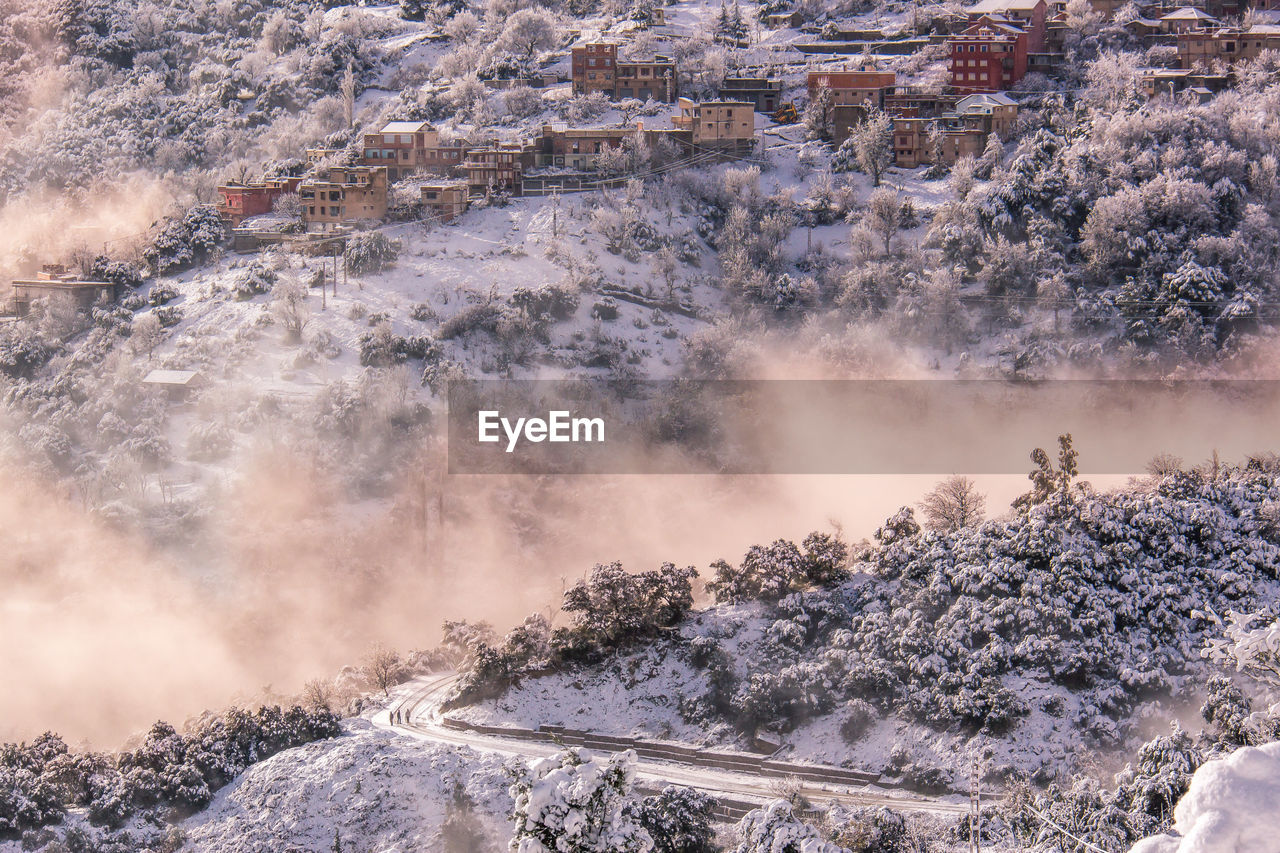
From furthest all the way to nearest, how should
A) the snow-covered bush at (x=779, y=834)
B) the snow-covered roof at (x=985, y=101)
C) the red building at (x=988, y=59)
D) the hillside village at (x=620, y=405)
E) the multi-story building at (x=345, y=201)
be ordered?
the red building at (x=988, y=59) → the snow-covered roof at (x=985, y=101) → the multi-story building at (x=345, y=201) → the hillside village at (x=620, y=405) → the snow-covered bush at (x=779, y=834)

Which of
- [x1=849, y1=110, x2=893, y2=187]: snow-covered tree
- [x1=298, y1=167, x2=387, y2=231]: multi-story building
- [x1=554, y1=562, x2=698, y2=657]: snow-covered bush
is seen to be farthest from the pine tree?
[x1=554, y1=562, x2=698, y2=657]: snow-covered bush

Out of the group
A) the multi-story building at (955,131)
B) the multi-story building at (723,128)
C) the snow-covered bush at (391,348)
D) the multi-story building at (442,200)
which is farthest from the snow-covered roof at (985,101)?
the snow-covered bush at (391,348)

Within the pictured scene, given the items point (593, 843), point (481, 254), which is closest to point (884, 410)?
point (481, 254)

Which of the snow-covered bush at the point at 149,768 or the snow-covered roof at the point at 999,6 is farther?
the snow-covered roof at the point at 999,6

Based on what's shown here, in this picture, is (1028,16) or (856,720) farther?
(1028,16)

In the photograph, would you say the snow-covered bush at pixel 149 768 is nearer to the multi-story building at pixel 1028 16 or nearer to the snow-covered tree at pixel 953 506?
the snow-covered tree at pixel 953 506

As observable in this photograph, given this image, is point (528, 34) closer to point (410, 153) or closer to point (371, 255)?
point (410, 153)

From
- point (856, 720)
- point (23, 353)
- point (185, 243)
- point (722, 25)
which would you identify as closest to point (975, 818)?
point (856, 720)

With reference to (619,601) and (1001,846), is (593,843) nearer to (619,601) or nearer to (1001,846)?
(1001,846)
